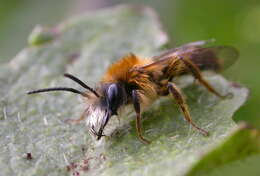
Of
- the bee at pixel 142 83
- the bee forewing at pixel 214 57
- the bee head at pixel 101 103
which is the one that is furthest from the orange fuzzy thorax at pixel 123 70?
the bee forewing at pixel 214 57

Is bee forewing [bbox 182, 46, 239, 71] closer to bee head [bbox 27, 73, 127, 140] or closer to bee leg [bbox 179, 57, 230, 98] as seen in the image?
bee leg [bbox 179, 57, 230, 98]

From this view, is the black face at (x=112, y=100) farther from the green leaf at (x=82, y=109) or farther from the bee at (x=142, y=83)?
the green leaf at (x=82, y=109)

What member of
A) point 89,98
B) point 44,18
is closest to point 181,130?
point 89,98

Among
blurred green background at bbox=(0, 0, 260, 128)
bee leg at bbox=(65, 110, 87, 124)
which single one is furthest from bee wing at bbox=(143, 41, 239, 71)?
bee leg at bbox=(65, 110, 87, 124)

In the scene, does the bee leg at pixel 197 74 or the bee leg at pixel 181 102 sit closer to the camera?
the bee leg at pixel 181 102

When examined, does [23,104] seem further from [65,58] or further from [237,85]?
[237,85]
